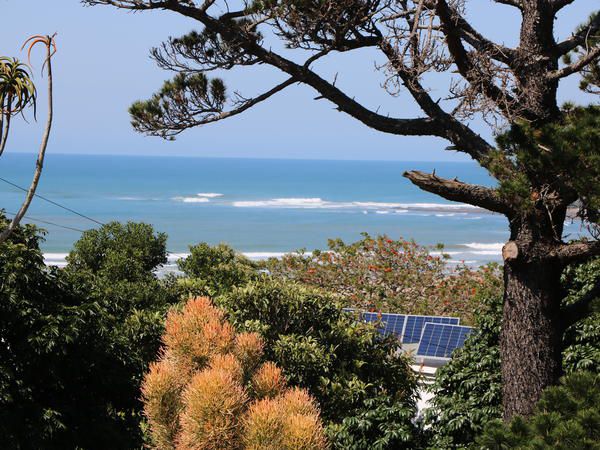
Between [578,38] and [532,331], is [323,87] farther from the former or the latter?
[532,331]

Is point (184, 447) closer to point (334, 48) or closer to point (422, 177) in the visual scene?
point (422, 177)

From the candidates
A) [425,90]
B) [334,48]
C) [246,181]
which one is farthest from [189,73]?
[246,181]

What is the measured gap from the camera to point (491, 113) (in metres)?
7.27

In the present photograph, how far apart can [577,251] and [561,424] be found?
2458mm

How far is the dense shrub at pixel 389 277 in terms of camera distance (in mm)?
17125

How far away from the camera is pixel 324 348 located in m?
9.10

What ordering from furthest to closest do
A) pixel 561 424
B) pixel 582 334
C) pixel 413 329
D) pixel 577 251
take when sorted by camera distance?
pixel 413 329
pixel 582 334
pixel 577 251
pixel 561 424

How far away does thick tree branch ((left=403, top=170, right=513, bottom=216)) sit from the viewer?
7496 millimetres

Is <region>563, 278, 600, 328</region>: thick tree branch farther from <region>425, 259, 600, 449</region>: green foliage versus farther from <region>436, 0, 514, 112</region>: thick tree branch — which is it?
<region>436, 0, 514, 112</region>: thick tree branch

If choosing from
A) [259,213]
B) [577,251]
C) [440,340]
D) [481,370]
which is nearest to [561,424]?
[577,251]

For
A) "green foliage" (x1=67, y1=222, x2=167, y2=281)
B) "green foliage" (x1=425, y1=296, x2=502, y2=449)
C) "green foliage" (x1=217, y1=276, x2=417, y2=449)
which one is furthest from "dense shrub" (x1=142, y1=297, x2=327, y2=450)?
"green foliage" (x1=67, y1=222, x2=167, y2=281)

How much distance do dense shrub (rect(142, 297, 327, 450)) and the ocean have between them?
32175 millimetres

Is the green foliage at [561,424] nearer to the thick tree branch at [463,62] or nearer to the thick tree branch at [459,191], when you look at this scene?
the thick tree branch at [459,191]

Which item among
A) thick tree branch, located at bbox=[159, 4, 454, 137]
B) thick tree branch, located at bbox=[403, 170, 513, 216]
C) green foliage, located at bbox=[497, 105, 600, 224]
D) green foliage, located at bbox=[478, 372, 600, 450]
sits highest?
thick tree branch, located at bbox=[159, 4, 454, 137]
